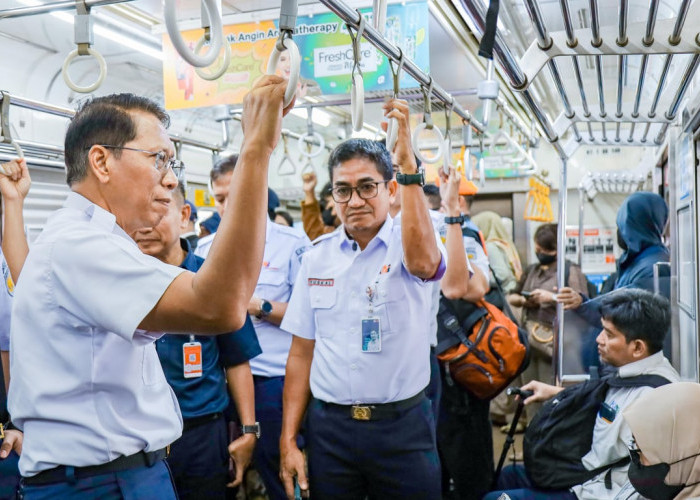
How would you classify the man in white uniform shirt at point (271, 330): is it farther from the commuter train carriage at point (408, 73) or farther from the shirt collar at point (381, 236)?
the shirt collar at point (381, 236)

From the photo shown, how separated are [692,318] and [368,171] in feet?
5.02

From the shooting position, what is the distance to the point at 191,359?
2344 millimetres

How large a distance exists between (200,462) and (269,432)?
0.66m

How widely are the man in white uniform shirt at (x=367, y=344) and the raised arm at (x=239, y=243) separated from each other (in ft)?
3.16

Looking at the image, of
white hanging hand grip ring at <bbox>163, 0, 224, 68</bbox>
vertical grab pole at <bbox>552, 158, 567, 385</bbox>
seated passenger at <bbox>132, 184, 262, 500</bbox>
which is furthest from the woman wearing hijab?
white hanging hand grip ring at <bbox>163, 0, 224, 68</bbox>

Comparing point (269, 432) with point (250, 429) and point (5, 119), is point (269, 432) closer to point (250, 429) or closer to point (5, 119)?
point (250, 429)

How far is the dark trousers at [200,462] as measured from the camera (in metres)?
2.34

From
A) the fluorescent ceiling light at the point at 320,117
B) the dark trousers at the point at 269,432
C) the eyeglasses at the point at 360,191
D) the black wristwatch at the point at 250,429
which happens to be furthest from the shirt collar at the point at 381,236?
the fluorescent ceiling light at the point at 320,117

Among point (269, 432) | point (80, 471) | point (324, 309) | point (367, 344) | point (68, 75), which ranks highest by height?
point (68, 75)

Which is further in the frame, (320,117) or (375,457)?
(320,117)

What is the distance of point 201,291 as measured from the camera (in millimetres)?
1141

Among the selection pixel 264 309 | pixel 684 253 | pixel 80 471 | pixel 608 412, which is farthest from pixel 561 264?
pixel 80 471

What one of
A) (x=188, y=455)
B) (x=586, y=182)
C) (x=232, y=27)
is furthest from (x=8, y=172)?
(x=586, y=182)

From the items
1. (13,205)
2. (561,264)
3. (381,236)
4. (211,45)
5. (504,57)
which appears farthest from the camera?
(561,264)
